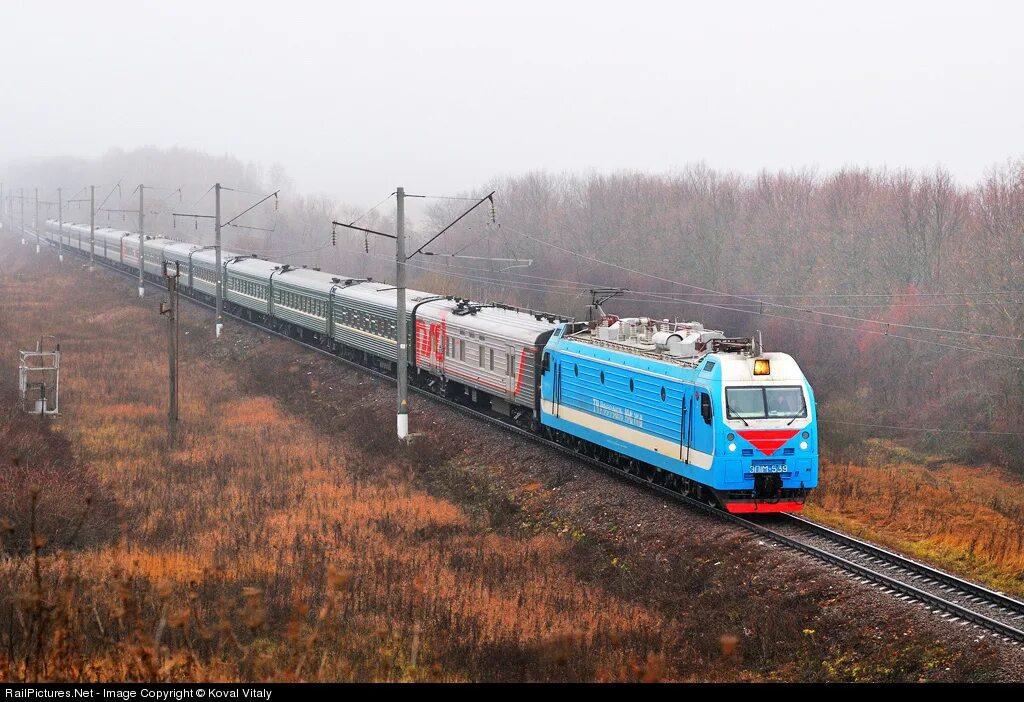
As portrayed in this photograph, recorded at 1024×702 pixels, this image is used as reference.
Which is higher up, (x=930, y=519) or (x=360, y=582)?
(x=930, y=519)

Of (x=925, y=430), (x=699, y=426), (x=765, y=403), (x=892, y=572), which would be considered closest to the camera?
(x=892, y=572)

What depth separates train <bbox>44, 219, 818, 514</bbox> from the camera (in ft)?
63.9

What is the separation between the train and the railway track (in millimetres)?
327

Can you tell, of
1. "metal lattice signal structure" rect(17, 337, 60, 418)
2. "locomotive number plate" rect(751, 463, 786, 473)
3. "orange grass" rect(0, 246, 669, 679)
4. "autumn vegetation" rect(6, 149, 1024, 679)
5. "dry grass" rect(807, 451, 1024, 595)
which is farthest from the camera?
"metal lattice signal structure" rect(17, 337, 60, 418)

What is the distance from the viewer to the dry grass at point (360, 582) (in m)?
12.2

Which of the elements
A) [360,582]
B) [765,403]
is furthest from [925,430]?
[360,582]

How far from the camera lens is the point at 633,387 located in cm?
2244

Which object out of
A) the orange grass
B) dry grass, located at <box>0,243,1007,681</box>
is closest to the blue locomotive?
dry grass, located at <box>0,243,1007,681</box>

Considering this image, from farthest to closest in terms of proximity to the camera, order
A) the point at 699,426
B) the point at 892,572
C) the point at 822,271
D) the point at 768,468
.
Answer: the point at 822,271 → the point at 699,426 → the point at 768,468 → the point at 892,572

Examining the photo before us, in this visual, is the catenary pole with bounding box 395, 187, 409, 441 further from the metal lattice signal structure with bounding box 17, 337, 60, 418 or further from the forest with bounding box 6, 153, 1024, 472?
the metal lattice signal structure with bounding box 17, 337, 60, 418

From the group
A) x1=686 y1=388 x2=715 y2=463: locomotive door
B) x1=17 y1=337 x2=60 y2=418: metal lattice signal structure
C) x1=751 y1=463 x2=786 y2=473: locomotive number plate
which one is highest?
x1=686 y1=388 x2=715 y2=463: locomotive door

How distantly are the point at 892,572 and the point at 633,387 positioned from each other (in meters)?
7.10

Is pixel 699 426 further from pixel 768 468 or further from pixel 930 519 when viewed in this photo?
pixel 930 519

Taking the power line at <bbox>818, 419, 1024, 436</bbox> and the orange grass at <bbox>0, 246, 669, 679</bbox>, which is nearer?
the orange grass at <bbox>0, 246, 669, 679</bbox>
